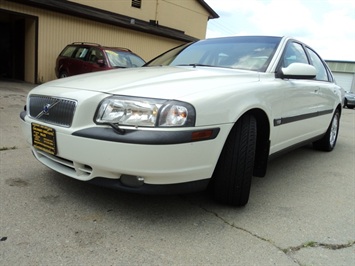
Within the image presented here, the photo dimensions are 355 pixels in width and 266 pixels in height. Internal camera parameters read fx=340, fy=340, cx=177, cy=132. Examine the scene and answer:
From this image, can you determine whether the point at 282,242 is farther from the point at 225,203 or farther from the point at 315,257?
the point at 225,203

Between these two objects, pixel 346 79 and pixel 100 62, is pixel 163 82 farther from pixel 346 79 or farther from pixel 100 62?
pixel 346 79

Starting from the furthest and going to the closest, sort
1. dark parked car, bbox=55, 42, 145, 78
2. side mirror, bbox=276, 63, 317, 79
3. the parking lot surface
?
dark parked car, bbox=55, 42, 145, 78, side mirror, bbox=276, 63, 317, 79, the parking lot surface

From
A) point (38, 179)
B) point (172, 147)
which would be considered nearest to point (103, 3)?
point (38, 179)

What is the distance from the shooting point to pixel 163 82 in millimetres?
2486

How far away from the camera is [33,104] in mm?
2787

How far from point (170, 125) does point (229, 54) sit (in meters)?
1.65

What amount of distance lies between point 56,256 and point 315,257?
5.36ft

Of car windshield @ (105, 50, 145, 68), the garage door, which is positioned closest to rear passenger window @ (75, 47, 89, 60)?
car windshield @ (105, 50, 145, 68)

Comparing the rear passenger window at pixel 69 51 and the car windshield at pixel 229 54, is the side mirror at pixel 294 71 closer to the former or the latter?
the car windshield at pixel 229 54

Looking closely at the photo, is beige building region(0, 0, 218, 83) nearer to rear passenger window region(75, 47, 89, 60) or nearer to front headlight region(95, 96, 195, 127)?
rear passenger window region(75, 47, 89, 60)

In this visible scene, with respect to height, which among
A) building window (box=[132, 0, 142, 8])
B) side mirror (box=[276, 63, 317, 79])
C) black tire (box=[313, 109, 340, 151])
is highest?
building window (box=[132, 0, 142, 8])

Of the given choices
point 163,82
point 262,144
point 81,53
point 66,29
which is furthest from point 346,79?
point 163,82

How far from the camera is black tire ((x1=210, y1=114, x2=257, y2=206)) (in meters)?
2.56

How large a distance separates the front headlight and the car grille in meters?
0.27
